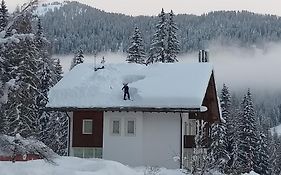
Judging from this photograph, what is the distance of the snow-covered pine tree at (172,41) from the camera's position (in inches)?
2083

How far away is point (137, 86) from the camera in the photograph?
33.0m

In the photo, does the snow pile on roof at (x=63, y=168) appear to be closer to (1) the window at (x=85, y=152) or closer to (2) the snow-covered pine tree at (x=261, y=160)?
(1) the window at (x=85, y=152)

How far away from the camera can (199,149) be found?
837 inches

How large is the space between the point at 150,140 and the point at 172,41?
23882 millimetres

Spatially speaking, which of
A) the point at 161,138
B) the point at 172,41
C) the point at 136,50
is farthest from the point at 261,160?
the point at 161,138

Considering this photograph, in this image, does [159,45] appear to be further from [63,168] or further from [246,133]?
[63,168]

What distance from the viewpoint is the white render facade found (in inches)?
1221

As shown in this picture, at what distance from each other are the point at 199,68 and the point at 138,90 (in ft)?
15.5

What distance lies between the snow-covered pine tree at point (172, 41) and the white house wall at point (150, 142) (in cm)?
2132

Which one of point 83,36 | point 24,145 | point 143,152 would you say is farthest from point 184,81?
point 83,36

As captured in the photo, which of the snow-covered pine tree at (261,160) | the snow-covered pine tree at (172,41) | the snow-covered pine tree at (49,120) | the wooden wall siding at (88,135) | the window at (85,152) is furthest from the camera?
the snow-covered pine tree at (261,160)

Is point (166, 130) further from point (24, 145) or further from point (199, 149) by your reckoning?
point (24, 145)

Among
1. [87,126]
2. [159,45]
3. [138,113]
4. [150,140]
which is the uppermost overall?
[159,45]

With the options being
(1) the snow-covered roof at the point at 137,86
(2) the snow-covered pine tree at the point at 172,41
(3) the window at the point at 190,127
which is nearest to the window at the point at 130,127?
(1) the snow-covered roof at the point at 137,86
